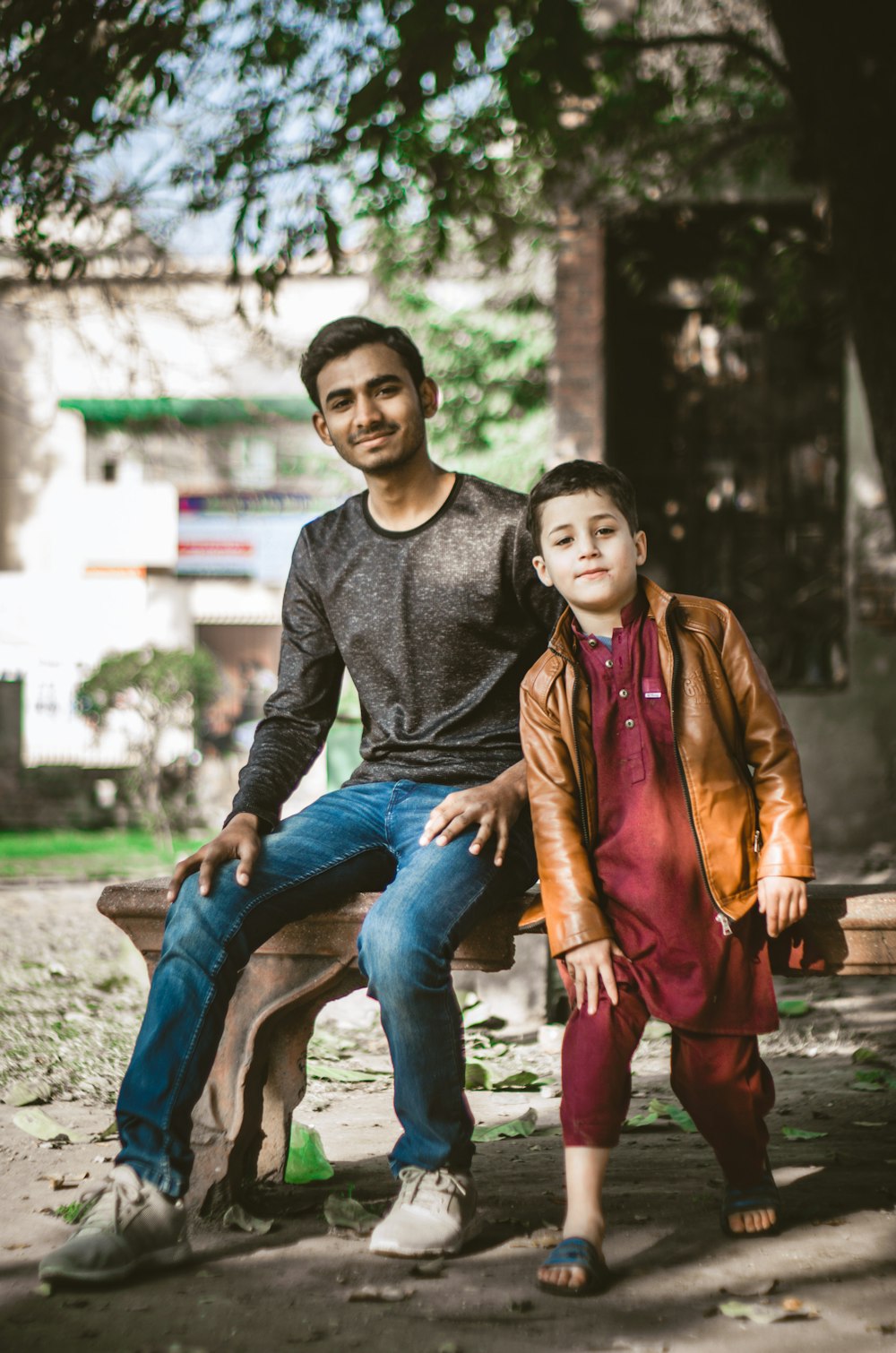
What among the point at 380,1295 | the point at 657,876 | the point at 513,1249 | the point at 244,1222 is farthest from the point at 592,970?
the point at 244,1222

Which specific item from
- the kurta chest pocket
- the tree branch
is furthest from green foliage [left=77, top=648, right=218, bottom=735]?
the kurta chest pocket

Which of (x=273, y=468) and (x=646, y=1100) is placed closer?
(x=646, y=1100)

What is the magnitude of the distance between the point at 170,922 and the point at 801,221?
796 cm

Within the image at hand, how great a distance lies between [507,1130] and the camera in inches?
147

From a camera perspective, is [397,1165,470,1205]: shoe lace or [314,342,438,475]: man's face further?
[314,342,438,475]: man's face

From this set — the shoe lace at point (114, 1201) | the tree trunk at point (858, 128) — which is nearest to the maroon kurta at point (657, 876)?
the shoe lace at point (114, 1201)

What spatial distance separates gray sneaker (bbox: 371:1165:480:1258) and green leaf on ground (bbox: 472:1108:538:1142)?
94 cm

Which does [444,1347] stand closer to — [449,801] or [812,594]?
[449,801]

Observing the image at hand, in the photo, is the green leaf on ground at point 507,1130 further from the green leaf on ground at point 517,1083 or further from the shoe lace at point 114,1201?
the shoe lace at point 114,1201

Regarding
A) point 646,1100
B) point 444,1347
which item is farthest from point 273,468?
point 444,1347

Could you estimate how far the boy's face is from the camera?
9.37ft

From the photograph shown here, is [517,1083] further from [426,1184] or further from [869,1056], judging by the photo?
[426,1184]

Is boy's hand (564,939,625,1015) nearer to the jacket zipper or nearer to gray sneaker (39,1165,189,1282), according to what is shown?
the jacket zipper

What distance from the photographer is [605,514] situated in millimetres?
2887
